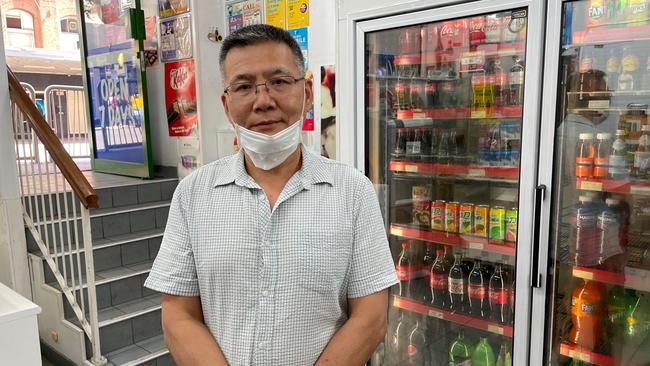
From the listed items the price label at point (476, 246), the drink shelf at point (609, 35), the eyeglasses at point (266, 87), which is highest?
the drink shelf at point (609, 35)

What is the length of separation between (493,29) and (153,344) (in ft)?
10.0

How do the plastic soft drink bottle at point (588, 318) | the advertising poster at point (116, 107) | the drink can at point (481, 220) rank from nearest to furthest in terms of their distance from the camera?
1. the plastic soft drink bottle at point (588, 318)
2. the drink can at point (481, 220)
3. the advertising poster at point (116, 107)

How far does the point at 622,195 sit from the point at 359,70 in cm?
139

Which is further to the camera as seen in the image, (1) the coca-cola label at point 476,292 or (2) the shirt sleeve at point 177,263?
(1) the coca-cola label at point 476,292

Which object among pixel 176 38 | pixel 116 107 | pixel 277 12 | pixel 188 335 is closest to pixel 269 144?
pixel 188 335

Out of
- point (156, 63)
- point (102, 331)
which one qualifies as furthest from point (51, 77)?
point (102, 331)

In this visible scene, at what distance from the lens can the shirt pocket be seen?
46.7 inches

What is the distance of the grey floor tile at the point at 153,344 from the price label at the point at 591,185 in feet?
9.51

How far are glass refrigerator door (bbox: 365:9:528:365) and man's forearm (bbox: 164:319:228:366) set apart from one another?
5.16ft

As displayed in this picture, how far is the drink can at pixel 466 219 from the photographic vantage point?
252 centimetres

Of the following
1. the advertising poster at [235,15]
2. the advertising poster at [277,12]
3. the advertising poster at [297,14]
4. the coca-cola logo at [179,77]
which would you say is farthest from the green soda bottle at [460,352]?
the coca-cola logo at [179,77]

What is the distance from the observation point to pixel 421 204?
2.78 metres

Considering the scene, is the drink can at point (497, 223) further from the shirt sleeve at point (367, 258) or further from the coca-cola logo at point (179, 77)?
the coca-cola logo at point (179, 77)

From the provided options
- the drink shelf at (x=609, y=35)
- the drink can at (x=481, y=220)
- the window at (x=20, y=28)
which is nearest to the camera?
the drink shelf at (x=609, y=35)
